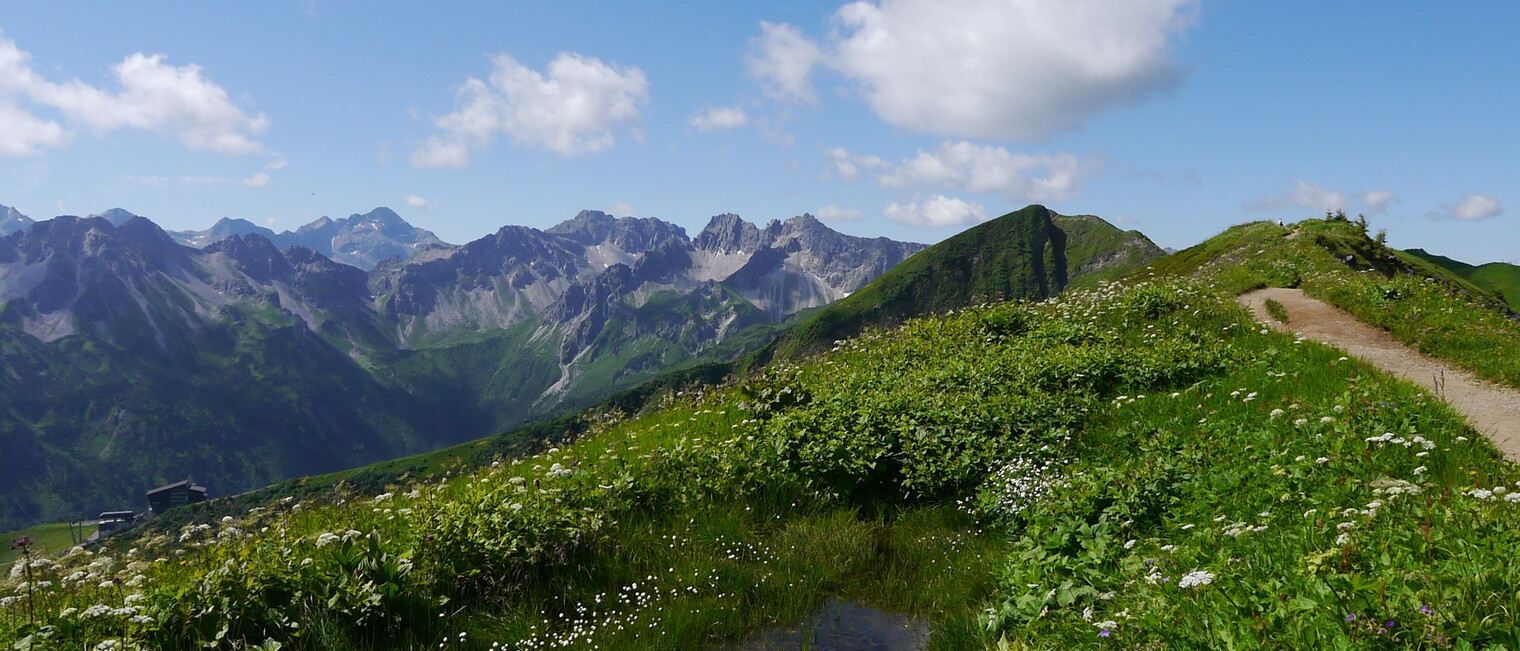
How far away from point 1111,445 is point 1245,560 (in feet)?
16.3

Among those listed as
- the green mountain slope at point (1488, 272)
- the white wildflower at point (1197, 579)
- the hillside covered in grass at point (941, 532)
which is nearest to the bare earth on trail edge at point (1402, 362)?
the hillside covered in grass at point (941, 532)

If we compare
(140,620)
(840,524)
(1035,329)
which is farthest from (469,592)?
(1035,329)

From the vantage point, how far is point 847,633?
24.3 feet

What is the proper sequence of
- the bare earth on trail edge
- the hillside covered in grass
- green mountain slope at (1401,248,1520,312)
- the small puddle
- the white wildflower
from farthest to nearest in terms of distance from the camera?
green mountain slope at (1401,248,1520,312)
the bare earth on trail edge
the small puddle
the hillside covered in grass
the white wildflower

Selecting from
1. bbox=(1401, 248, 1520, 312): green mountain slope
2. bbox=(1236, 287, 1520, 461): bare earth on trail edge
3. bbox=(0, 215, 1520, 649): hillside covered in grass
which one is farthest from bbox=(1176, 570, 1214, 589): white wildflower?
bbox=(1401, 248, 1520, 312): green mountain slope

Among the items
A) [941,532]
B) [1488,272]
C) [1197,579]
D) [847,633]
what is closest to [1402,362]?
[941,532]

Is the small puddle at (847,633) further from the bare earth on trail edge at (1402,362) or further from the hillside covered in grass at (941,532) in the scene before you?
the bare earth on trail edge at (1402,362)

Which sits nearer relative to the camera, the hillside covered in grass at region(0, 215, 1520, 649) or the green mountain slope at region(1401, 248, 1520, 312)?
the hillside covered in grass at region(0, 215, 1520, 649)

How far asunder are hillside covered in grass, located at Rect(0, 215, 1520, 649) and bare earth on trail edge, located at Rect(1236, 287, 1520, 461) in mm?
539

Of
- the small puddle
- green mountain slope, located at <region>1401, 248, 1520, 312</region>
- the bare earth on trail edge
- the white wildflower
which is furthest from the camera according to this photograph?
green mountain slope, located at <region>1401, 248, 1520, 312</region>

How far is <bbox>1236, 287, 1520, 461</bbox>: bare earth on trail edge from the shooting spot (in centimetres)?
948

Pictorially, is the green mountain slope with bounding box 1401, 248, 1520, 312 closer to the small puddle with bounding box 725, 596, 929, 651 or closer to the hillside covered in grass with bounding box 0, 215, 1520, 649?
the hillside covered in grass with bounding box 0, 215, 1520, 649

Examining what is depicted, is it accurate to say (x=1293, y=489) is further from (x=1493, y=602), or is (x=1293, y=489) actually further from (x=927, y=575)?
(x=927, y=575)

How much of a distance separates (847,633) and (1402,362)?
12907 mm
